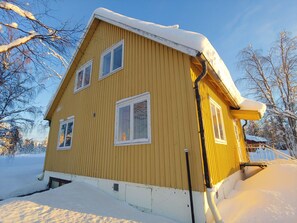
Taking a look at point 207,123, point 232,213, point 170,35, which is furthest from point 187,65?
point 232,213

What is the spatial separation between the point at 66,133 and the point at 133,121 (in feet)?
16.8

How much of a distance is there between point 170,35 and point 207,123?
264cm

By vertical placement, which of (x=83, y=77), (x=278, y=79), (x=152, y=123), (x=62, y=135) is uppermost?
(x=278, y=79)

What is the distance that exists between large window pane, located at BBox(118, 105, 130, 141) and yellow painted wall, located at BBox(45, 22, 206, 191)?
329mm

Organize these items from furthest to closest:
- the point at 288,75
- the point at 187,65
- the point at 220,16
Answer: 1. the point at 288,75
2. the point at 220,16
3. the point at 187,65

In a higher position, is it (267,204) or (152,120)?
(152,120)

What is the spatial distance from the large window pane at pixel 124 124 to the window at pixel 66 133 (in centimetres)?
379

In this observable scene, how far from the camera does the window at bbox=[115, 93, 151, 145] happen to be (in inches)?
200

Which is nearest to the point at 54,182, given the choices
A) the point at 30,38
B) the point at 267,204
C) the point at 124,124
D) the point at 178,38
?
the point at 124,124

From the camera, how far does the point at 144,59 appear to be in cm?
580

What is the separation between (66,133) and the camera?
8.80 metres

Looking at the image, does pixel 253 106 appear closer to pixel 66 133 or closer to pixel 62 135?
pixel 66 133

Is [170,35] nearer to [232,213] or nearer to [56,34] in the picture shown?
[56,34]

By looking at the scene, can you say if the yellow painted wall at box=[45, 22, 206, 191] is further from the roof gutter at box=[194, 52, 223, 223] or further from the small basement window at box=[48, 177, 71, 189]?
the small basement window at box=[48, 177, 71, 189]
